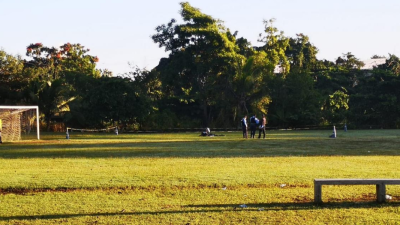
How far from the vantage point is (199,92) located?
50406mm

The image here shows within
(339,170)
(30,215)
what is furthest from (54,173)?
(339,170)

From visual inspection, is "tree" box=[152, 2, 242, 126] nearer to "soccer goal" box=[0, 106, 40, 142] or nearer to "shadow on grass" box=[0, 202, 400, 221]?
"soccer goal" box=[0, 106, 40, 142]

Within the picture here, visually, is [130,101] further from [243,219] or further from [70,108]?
[243,219]

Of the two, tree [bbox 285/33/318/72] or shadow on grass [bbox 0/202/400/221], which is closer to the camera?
shadow on grass [bbox 0/202/400/221]

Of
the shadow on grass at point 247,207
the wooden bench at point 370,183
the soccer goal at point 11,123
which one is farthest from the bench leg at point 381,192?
the soccer goal at point 11,123

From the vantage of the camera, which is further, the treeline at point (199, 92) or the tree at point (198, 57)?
the tree at point (198, 57)

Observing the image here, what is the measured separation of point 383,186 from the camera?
9367 millimetres

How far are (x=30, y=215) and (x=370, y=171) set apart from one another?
920 centimetres

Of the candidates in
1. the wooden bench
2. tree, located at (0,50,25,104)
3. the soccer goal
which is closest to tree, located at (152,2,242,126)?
tree, located at (0,50,25,104)

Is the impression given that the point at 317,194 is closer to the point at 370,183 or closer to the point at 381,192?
the point at 370,183

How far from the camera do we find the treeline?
45.6 meters

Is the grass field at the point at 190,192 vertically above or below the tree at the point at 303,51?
below

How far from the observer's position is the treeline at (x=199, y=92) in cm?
4556

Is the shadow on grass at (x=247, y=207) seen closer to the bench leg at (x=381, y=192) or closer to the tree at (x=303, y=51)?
the bench leg at (x=381, y=192)
